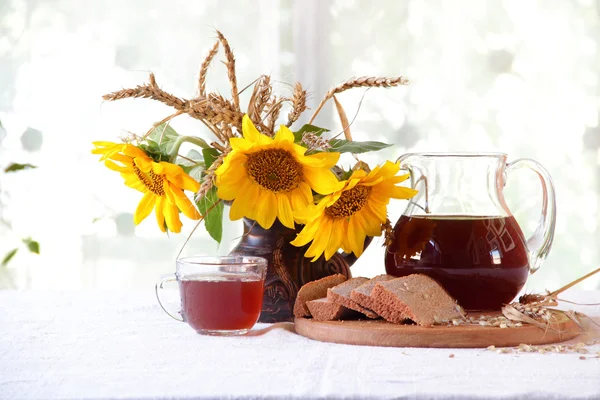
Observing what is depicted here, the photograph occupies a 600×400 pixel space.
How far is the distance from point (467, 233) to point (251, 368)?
0.37 metres

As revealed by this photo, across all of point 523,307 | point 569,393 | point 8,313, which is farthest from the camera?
point 8,313

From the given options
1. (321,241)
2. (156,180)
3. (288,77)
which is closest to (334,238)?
(321,241)

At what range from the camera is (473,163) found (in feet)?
3.34

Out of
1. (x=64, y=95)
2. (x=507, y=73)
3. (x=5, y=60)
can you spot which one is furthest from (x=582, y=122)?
(x=5, y=60)

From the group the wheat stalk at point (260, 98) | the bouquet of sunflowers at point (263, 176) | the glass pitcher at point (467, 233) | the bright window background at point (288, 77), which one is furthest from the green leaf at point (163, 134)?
the bright window background at point (288, 77)

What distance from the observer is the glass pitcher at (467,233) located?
3.18 ft

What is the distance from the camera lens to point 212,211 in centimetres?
101

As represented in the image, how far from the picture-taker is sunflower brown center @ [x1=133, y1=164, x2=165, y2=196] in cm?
94

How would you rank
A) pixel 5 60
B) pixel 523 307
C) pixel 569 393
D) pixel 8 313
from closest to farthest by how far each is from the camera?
pixel 569 393
pixel 523 307
pixel 8 313
pixel 5 60

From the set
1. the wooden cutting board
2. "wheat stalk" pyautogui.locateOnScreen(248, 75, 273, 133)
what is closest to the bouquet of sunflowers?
"wheat stalk" pyautogui.locateOnScreen(248, 75, 273, 133)

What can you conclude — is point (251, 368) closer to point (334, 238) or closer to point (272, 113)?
point (334, 238)

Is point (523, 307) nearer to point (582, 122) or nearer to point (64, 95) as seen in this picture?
point (582, 122)

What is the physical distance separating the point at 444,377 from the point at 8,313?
A: 0.71m

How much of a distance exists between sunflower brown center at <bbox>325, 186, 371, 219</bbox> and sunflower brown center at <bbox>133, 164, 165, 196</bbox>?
0.21 meters
